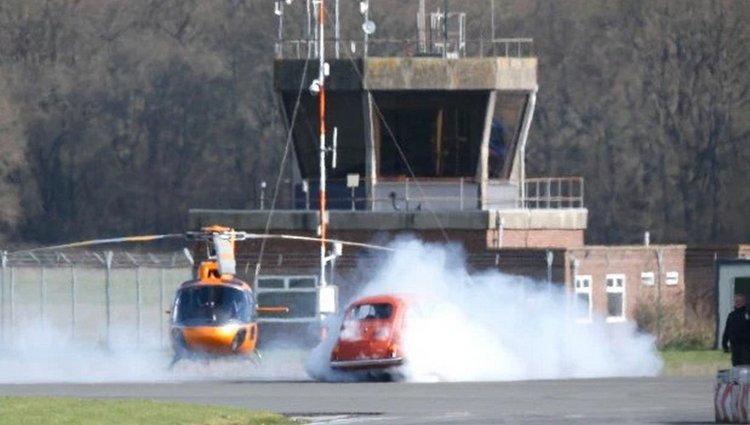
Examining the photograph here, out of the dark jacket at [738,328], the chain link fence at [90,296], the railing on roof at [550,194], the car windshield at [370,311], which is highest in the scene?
the railing on roof at [550,194]

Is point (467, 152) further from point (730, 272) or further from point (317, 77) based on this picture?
point (730, 272)

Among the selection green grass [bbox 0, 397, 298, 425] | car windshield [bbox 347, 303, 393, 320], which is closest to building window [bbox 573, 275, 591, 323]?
car windshield [bbox 347, 303, 393, 320]

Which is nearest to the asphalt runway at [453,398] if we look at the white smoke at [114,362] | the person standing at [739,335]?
the person standing at [739,335]

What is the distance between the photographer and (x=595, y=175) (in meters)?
90.9

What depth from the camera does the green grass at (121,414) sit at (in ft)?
88.6

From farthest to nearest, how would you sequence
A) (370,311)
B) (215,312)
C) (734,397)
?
(215,312) → (370,311) → (734,397)

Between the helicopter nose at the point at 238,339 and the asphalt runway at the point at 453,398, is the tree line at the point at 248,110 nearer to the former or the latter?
the helicopter nose at the point at 238,339

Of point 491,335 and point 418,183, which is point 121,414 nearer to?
point 491,335

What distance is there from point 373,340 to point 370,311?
0.89m

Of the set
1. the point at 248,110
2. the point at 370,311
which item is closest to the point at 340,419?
the point at 370,311

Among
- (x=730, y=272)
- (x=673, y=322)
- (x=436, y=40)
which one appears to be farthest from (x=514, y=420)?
(x=436, y=40)

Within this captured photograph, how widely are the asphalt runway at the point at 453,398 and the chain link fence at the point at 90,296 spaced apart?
31.1 feet

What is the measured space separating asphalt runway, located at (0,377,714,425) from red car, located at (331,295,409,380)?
2.50ft

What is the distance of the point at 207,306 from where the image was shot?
41.3 m
